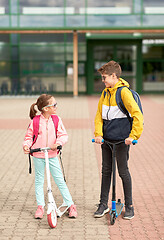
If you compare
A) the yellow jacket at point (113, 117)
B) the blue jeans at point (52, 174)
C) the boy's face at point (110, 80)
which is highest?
the boy's face at point (110, 80)

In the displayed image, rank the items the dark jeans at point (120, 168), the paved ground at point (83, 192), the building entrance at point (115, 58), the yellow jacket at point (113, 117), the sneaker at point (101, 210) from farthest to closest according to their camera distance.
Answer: the building entrance at point (115, 58) < the sneaker at point (101, 210) < the dark jeans at point (120, 168) < the yellow jacket at point (113, 117) < the paved ground at point (83, 192)

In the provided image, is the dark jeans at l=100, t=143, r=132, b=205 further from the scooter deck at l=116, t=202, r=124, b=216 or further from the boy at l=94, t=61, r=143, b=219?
the scooter deck at l=116, t=202, r=124, b=216

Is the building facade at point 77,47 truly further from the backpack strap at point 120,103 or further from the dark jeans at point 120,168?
the backpack strap at point 120,103

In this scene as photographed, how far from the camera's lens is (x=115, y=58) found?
26.4 metres

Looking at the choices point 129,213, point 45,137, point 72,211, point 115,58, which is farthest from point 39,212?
point 115,58

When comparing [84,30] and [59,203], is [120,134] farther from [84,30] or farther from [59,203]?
[84,30]

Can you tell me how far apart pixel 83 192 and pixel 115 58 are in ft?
68.4

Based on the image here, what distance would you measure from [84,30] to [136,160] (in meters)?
16.0

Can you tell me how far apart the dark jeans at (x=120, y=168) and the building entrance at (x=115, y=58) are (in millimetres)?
21311

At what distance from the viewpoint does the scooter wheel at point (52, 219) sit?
4.69m

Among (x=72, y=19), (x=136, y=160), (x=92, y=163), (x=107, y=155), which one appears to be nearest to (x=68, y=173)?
(x=92, y=163)

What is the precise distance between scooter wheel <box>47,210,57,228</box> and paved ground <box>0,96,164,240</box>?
6 centimetres

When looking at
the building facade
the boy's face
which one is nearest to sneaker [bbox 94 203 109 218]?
the boy's face

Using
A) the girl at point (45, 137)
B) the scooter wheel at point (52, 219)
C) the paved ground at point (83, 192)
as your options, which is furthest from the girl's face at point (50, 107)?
the paved ground at point (83, 192)
